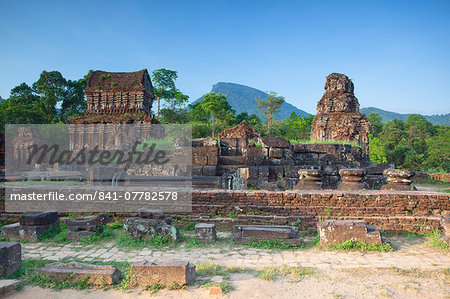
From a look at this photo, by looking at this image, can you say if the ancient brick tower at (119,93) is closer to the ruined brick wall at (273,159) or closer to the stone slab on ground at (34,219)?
the ruined brick wall at (273,159)

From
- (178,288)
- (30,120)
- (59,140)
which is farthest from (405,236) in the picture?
(30,120)

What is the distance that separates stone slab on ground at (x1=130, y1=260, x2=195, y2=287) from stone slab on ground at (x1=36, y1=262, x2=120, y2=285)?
9.7 inches

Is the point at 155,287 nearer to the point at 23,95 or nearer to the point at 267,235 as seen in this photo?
the point at 267,235

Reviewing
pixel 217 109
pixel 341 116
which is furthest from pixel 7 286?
pixel 217 109

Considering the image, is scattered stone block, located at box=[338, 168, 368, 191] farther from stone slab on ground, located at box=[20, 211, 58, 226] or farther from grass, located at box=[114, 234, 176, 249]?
stone slab on ground, located at box=[20, 211, 58, 226]

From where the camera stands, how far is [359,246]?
15.3ft

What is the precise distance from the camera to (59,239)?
5387mm

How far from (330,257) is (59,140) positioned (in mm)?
28521

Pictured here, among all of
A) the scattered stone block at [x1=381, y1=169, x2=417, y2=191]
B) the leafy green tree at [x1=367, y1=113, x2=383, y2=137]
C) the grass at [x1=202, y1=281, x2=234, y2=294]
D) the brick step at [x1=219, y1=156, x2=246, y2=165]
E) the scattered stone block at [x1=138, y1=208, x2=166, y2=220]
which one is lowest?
the grass at [x1=202, y1=281, x2=234, y2=294]

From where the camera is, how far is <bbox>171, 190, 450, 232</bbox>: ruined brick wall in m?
5.92

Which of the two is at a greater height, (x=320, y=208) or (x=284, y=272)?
(x=320, y=208)

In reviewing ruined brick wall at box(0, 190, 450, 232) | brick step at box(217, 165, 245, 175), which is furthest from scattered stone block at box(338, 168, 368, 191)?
brick step at box(217, 165, 245, 175)

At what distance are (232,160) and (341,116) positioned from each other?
8.46 metres

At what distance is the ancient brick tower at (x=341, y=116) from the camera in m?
15.6
